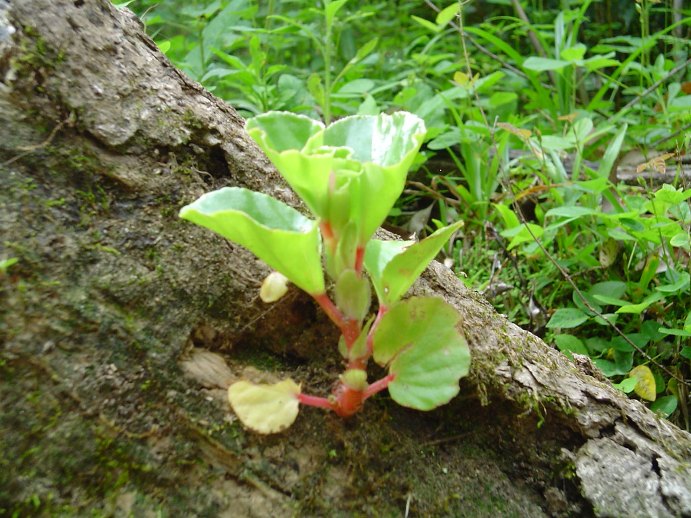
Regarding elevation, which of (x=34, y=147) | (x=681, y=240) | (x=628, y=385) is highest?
(x=34, y=147)

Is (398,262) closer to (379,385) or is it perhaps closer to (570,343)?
(379,385)

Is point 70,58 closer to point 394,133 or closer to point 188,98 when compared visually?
point 188,98

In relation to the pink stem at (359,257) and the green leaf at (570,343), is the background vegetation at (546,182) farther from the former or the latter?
the pink stem at (359,257)

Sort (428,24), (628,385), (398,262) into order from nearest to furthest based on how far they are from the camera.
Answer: (398,262), (628,385), (428,24)

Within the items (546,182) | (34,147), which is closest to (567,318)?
(546,182)

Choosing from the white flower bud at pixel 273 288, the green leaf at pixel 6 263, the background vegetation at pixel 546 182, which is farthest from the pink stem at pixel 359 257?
the background vegetation at pixel 546 182
